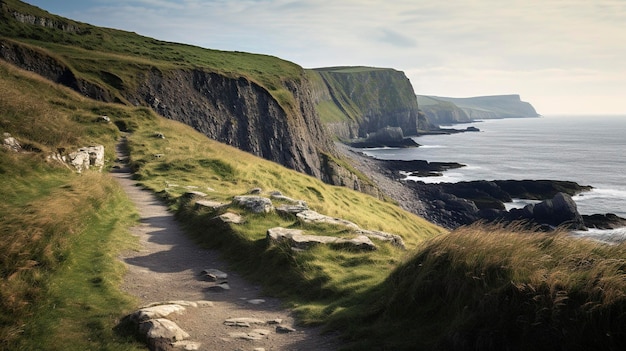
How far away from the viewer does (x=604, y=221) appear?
65062mm

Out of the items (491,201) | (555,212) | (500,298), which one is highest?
(500,298)

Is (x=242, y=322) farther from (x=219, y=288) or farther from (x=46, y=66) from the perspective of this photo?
(x=46, y=66)

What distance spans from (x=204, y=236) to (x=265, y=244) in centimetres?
346

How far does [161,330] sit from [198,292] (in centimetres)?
315

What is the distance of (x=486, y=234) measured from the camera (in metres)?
9.42

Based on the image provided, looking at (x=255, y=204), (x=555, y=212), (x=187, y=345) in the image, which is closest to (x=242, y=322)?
(x=187, y=345)

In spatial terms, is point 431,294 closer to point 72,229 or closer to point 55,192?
point 72,229

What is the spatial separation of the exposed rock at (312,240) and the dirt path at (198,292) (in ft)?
6.20

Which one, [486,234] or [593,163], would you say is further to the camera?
[593,163]

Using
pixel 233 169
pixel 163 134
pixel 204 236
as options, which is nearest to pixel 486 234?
pixel 204 236

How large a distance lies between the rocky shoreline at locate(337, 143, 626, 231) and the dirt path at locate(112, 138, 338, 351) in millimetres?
56487

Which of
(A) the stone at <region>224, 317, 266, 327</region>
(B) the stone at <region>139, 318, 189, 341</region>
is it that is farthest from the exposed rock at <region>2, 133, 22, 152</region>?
(A) the stone at <region>224, 317, 266, 327</region>

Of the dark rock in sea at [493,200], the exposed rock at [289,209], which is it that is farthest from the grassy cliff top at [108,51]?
the exposed rock at [289,209]

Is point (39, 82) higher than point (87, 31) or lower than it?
lower
